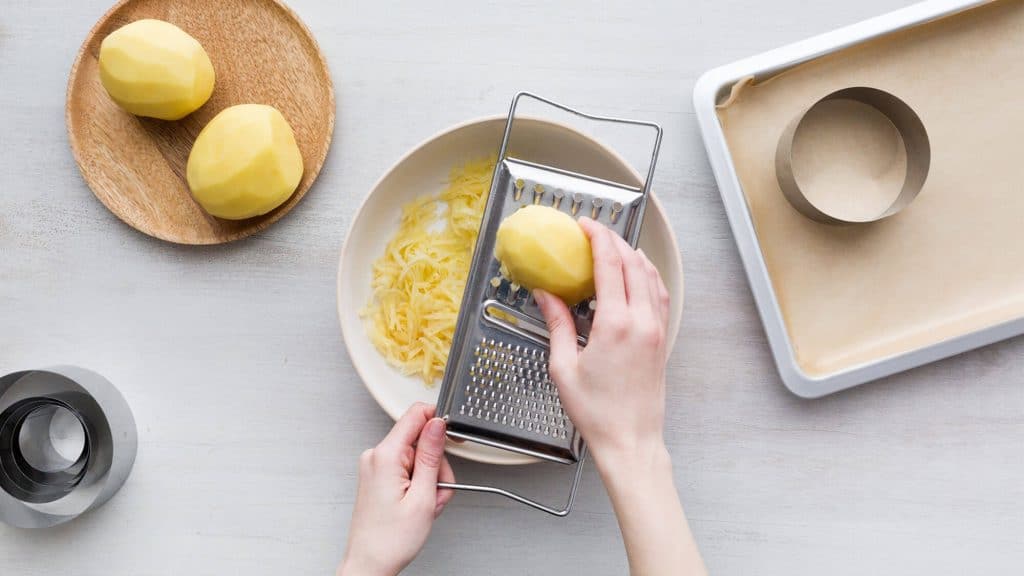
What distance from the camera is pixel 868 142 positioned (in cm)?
111

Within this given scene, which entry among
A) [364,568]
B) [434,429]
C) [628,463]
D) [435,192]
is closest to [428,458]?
[434,429]

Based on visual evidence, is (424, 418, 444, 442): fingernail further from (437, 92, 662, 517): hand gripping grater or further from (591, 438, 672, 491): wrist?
(591, 438, 672, 491): wrist

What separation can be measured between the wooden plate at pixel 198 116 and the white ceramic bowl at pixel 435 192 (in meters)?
0.13

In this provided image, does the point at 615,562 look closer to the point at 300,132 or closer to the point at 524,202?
the point at 524,202

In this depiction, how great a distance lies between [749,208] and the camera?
1.11 metres

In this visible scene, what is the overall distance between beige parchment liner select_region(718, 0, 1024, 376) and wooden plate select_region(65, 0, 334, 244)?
65 cm

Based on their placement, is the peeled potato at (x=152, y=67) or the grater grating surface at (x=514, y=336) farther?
the peeled potato at (x=152, y=67)

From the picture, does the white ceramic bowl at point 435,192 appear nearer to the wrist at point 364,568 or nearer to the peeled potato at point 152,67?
the wrist at point 364,568

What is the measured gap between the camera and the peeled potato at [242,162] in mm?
1028

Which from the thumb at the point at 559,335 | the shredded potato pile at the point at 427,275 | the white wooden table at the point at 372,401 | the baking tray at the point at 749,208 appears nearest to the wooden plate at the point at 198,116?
the white wooden table at the point at 372,401

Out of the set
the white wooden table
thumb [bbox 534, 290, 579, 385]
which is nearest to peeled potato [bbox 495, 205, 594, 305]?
thumb [bbox 534, 290, 579, 385]

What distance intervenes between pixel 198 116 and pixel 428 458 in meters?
0.64

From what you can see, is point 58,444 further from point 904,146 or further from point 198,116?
point 904,146

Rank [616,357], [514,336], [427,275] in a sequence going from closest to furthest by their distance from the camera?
1. [616,357]
2. [514,336]
3. [427,275]
